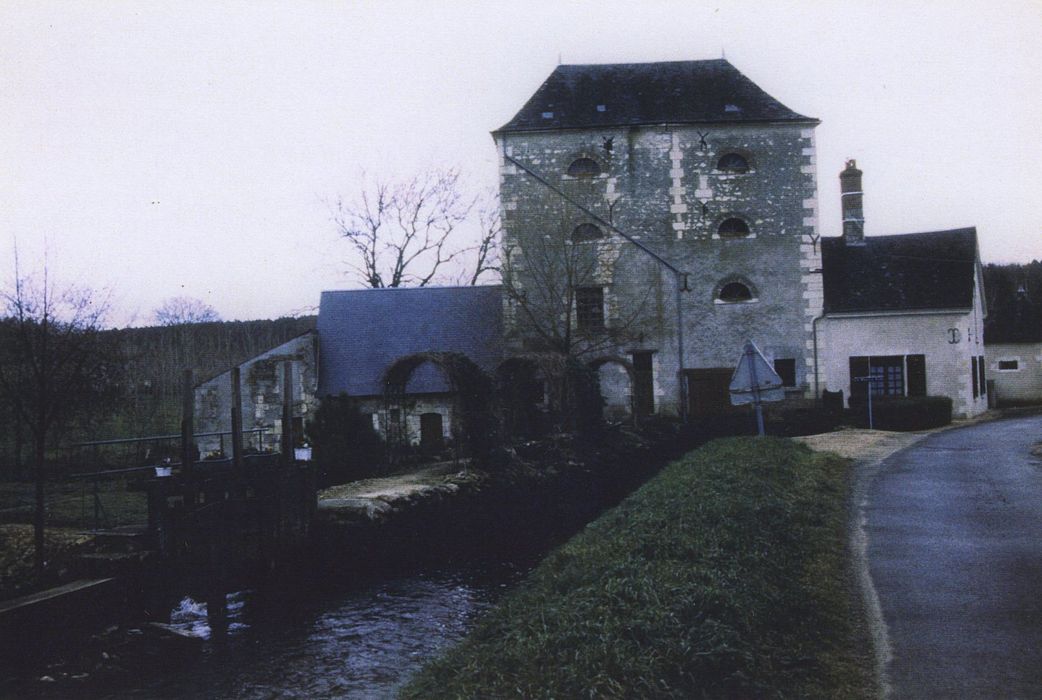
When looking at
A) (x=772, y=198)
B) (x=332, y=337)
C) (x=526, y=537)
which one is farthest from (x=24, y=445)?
(x=772, y=198)

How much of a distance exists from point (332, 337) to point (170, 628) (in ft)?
65.6

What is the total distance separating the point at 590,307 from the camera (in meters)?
29.5

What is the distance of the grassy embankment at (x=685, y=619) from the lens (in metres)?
4.97

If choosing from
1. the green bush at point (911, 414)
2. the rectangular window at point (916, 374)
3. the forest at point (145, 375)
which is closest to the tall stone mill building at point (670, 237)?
the rectangular window at point (916, 374)

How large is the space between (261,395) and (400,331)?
16.9ft

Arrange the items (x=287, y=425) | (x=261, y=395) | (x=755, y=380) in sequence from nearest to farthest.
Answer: (x=287, y=425)
(x=755, y=380)
(x=261, y=395)

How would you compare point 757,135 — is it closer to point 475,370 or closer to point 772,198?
point 772,198

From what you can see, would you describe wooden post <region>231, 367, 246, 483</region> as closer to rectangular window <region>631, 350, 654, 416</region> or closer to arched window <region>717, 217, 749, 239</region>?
rectangular window <region>631, 350, 654, 416</region>

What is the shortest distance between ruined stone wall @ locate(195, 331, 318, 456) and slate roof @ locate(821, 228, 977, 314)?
17738mm

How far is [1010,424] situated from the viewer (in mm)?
23531

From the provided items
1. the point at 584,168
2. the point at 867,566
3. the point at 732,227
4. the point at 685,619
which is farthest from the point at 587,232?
the point at 685,619

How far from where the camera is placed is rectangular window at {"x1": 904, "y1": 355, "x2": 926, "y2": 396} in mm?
27375

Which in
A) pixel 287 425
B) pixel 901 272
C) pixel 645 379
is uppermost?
pixel 901 272

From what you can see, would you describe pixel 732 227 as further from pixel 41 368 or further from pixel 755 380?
pixel 41 368
